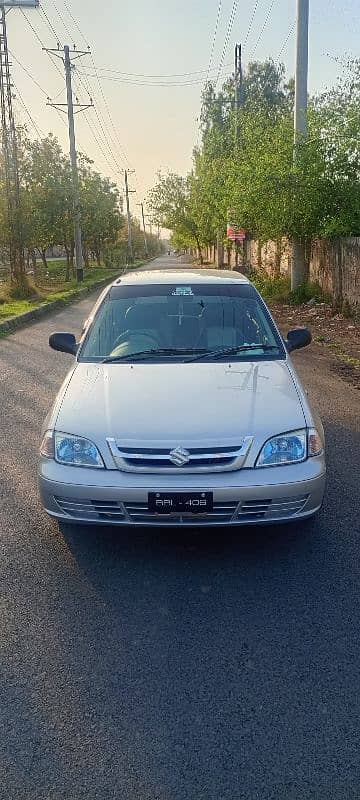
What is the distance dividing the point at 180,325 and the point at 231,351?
53cm

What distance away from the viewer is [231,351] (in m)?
4.42

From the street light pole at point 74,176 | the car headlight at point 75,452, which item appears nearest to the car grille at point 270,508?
the car headlight at point 75,452

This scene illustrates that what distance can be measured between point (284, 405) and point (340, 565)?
95 centimetres

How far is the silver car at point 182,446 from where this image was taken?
3.22 metres

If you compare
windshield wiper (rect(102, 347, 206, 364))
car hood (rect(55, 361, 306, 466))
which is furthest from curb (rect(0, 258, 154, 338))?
car hood (rect(55, 361, 306, 466))

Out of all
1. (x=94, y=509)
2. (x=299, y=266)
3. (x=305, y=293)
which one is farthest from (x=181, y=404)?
(x=299, y=266)

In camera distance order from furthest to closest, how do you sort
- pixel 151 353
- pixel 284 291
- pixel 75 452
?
pixel 284 291 → pixel 151 353 → pixel 75 452

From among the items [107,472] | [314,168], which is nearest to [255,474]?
[107,472]

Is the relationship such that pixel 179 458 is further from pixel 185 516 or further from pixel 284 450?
pixel 284 450

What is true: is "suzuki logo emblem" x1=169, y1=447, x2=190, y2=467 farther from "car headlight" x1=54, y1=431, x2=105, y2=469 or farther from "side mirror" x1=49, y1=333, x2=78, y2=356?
"side mirror" x1=49, y1=333, x2=78, y2=356

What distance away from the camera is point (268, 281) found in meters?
19.6

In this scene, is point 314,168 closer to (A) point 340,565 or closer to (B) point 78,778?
(A) point 340,565

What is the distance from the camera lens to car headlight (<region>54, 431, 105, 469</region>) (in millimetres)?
3332

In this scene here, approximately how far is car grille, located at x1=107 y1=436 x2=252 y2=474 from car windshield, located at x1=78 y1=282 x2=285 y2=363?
1193 mm
